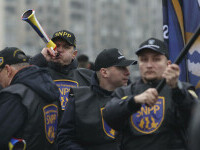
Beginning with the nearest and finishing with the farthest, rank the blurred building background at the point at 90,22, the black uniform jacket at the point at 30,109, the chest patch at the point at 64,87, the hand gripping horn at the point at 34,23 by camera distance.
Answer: the black uniform jacket at the point at 30,109, the hand gripping horn at the point at 34,23, the chest patch at the point at 64,87, the blurred building background at the point at 90,22

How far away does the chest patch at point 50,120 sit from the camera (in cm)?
450

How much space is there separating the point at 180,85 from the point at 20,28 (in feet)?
284

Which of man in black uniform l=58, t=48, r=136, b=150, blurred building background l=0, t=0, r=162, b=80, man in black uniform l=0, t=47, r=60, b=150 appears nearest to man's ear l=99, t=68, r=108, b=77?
man in black uniform l=58, t=48, r=136, b=150

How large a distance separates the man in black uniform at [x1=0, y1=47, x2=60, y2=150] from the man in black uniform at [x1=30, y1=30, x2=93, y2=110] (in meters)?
0.88

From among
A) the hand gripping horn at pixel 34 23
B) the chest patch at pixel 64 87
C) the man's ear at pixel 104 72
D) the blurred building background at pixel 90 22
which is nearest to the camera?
the man's ear at pixel 104 72

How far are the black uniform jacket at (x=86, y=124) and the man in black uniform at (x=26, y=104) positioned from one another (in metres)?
0.20

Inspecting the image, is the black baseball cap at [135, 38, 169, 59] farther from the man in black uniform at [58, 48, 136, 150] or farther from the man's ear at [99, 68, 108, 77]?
the man's ear at [99, 68, 108, 77]

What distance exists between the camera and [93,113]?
442 centimetres

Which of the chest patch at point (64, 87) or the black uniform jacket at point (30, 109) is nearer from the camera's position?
the black uniform jacket at point (30, 109)

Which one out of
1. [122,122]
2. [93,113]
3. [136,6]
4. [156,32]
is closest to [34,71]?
[93,113]

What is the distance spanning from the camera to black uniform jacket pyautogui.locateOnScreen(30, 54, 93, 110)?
555 cm

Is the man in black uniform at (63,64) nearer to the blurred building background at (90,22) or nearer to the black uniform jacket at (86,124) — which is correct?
the black uniform jacket at (86,124)

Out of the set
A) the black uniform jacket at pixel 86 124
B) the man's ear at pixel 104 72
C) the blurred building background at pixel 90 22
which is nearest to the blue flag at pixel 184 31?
the man's ear at pixel 104 72

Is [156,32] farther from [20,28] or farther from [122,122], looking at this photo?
[122,122]
